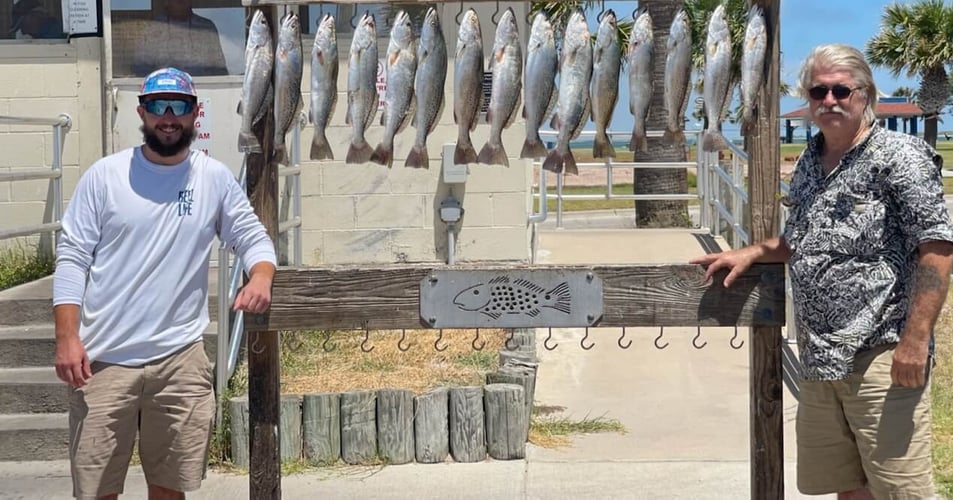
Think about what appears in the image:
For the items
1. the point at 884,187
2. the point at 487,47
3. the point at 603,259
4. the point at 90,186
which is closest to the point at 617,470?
the point at 884,187

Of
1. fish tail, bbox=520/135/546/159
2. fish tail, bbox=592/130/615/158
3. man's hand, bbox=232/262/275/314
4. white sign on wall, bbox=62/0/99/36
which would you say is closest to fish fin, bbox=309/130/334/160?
man's hand, bbox=232/262/275/314

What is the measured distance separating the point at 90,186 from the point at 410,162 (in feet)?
3.43

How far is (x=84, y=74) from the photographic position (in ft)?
29.5

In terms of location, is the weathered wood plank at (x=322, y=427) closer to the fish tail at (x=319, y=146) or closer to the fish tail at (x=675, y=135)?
the fish tail at (x=319, y=146)

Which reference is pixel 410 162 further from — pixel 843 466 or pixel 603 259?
pixel 603 259

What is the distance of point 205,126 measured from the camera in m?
9.10

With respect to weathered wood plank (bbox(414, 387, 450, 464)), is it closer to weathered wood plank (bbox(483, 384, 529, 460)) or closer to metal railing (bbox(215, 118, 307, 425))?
weathered wood plank (bbox(483, 384, 529, 460))

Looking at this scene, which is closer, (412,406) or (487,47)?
(412,406)

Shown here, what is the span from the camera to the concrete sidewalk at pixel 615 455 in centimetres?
578

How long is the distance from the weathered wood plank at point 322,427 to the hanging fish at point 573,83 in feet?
8.18

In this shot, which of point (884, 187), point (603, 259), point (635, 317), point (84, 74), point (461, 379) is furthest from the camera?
point (603, 259)

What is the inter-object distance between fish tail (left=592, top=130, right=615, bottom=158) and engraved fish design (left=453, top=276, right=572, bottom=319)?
486mm

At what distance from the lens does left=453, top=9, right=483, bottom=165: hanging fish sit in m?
3.96

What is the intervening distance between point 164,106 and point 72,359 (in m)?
0.87
